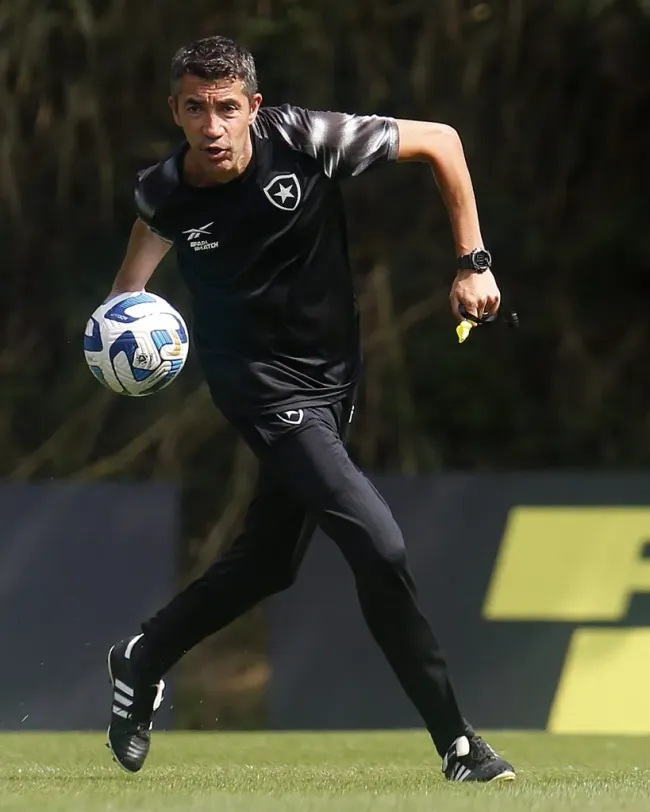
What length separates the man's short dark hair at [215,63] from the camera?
15.5 feet

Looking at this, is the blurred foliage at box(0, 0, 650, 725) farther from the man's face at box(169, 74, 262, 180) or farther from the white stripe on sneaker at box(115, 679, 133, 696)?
the man's face at box(169, 74, 262, 180)

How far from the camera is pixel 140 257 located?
5184mm

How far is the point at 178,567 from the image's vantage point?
8.01 meters

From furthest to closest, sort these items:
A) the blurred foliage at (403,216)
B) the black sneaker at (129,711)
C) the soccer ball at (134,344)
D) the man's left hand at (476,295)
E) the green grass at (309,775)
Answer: the blurred foliage at (403,216) < the black sneaker at (129,711) < the soccer ball at (134,344) < the man's left hand at (476,295) < the green grass at (309,775)

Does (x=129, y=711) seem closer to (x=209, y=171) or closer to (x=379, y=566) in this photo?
(x=379, y=566)

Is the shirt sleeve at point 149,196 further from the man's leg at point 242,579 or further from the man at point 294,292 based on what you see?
the man's leg at point 242,579

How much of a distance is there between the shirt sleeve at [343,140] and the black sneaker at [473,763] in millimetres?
1598

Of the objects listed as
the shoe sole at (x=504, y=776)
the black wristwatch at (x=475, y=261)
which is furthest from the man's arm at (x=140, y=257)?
the shoe sole at (x=504, y=776)

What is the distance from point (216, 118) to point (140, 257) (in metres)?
0.61

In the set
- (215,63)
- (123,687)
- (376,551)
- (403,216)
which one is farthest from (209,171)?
(403,216)

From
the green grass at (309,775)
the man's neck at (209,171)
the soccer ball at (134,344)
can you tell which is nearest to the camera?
the green grass at (309,775)

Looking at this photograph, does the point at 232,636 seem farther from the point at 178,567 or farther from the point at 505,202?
the point at 505,202

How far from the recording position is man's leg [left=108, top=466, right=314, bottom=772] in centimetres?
514

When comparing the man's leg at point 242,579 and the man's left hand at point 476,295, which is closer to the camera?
the man's left hand at point 476,295
